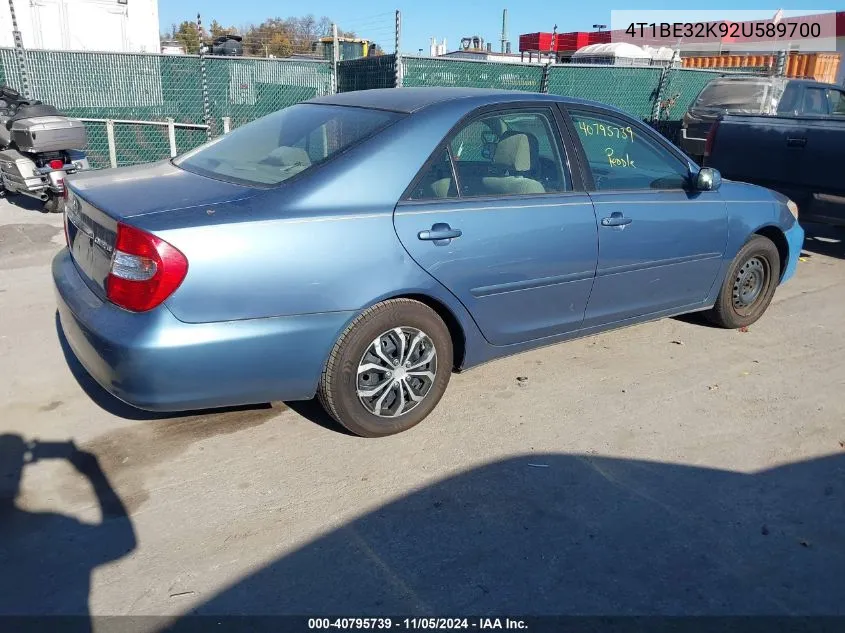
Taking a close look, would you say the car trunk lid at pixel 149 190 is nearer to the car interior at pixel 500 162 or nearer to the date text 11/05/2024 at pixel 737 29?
the car interior at pixel 500 162

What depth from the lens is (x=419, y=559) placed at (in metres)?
2.71

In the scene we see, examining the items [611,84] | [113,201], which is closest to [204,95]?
[611,84]

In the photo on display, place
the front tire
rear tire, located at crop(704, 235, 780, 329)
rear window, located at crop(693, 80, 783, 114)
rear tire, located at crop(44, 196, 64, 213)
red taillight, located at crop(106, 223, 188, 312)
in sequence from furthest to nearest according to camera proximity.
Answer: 1. rear window, located at crop(693, 80, 783, 114)
2. rear tire, located at crop(44, 196, 64, 213)
3. rear tire, located at crop(704, 235, 780, 329)
4. the front tire
5. red taillight, located at crop(106, 223, 188, 312)

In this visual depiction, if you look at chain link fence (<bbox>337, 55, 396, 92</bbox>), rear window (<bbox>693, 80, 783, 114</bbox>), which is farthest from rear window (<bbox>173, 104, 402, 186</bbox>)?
rear window (<bbox>693, 80, 783, 114</bbox>)

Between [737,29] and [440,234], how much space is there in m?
32.3

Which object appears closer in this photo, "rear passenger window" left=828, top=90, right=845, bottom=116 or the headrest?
the headrest

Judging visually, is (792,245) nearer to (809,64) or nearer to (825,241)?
(825,241)

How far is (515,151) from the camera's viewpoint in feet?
13.1

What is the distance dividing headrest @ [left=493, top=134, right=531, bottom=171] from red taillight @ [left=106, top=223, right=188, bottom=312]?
1920mm

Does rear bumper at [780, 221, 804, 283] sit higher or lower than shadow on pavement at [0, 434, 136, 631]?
higher

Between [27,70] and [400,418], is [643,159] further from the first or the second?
[27,70]

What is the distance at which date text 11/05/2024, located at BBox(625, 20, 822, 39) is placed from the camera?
95.9 feet

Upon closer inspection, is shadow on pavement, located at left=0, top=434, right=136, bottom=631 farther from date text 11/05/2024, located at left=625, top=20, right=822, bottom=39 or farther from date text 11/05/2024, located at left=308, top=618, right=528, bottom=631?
date text 11/05/2024, located at left=625, top=20, right=822, bottom=39

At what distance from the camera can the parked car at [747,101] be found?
39.2 feet
